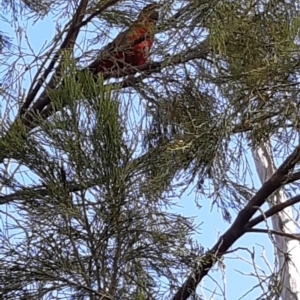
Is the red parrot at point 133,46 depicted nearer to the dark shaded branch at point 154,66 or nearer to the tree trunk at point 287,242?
the dark shaded branch at point 154,66

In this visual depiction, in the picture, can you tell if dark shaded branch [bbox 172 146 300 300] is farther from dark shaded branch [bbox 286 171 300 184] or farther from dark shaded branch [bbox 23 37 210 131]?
dark shaded branch [bbox 23 37 210 131]

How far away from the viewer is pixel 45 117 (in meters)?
1.87

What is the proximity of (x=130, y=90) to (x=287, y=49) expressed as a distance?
22.9 inches

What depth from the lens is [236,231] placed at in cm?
221

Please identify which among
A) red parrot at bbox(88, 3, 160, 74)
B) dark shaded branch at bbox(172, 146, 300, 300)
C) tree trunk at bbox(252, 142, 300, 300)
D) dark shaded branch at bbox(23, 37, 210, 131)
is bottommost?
dark shaded branch at bbox(172, 146, 300, 300)

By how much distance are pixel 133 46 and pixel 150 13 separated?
14 centimetres

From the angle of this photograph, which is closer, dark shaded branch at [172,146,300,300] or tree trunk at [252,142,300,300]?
dark shaded branch at [172,146,300,300]

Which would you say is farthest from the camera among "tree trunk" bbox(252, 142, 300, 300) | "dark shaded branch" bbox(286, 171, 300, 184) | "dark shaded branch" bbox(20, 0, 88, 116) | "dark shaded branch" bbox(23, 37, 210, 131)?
"tree trunk" bbox(252, 142, 300, 300)

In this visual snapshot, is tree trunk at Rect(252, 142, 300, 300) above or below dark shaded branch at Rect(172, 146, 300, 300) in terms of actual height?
above

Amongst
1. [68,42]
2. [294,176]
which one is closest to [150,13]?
[68,42]

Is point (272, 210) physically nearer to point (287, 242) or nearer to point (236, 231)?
point (236, 231)

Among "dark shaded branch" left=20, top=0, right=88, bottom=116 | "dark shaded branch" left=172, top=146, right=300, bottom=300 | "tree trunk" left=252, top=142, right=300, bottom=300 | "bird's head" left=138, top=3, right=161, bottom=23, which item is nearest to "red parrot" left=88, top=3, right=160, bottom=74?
"bird's head" left=138, top=3, right=161, bottom=23

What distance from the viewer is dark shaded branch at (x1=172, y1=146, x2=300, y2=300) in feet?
6.51

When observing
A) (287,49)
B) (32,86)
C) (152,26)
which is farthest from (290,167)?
(32,86)
